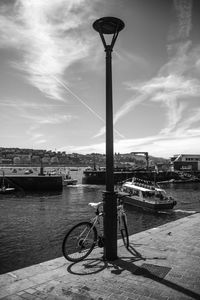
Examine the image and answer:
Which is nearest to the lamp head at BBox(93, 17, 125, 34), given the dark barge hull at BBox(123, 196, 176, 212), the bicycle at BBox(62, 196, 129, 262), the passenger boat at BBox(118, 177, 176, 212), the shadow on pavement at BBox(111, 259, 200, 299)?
the bicycle at BBox(62, 196, 129, 262)

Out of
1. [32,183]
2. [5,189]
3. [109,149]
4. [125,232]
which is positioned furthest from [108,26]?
[32,183]

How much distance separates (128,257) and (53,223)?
66.5ft

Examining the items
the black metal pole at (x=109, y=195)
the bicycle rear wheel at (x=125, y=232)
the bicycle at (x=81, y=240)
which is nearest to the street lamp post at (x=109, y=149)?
the black metal pole at (x=109, y=195)

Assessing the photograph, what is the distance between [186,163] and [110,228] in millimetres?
129308

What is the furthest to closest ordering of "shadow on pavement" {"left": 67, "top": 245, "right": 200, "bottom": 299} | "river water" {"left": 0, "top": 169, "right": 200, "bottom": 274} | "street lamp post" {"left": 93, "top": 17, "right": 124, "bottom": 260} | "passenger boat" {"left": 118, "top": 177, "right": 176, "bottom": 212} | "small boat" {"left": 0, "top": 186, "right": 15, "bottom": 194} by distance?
"small boat" {"left": 0, "top": 186, "right": 15, "bottom": 194} → "passenger boat" {"left": 118, "top": 177, "right": 176, "bottom": 212} → "river water" {"left": 0, "top": 169, "right": 200, "bottom": 274} → "street lamp post" {"left": 93, "top": 17, "right": 124, "bottom": 260} → "shadow on pavement" {"left": 67, "top": 245, "right": 200, "bottom": 299}

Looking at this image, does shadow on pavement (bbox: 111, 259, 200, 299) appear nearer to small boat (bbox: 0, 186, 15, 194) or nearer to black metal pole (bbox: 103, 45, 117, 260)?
black metal pole (bbox: 103, 45, 117, 260)

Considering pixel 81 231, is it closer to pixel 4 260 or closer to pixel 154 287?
pixel 154 287

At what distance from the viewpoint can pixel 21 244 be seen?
18859 mm

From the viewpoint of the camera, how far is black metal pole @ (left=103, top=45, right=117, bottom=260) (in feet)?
24.1

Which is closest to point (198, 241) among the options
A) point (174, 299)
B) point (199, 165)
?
point (174, 299)

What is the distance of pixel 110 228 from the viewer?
737 cm

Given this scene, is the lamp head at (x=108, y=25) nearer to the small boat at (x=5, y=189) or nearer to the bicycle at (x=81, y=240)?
the bicycle at (x=81, y=240)

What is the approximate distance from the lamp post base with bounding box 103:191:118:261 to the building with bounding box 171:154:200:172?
4981 inches

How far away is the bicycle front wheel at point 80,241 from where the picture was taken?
24.6 feet
